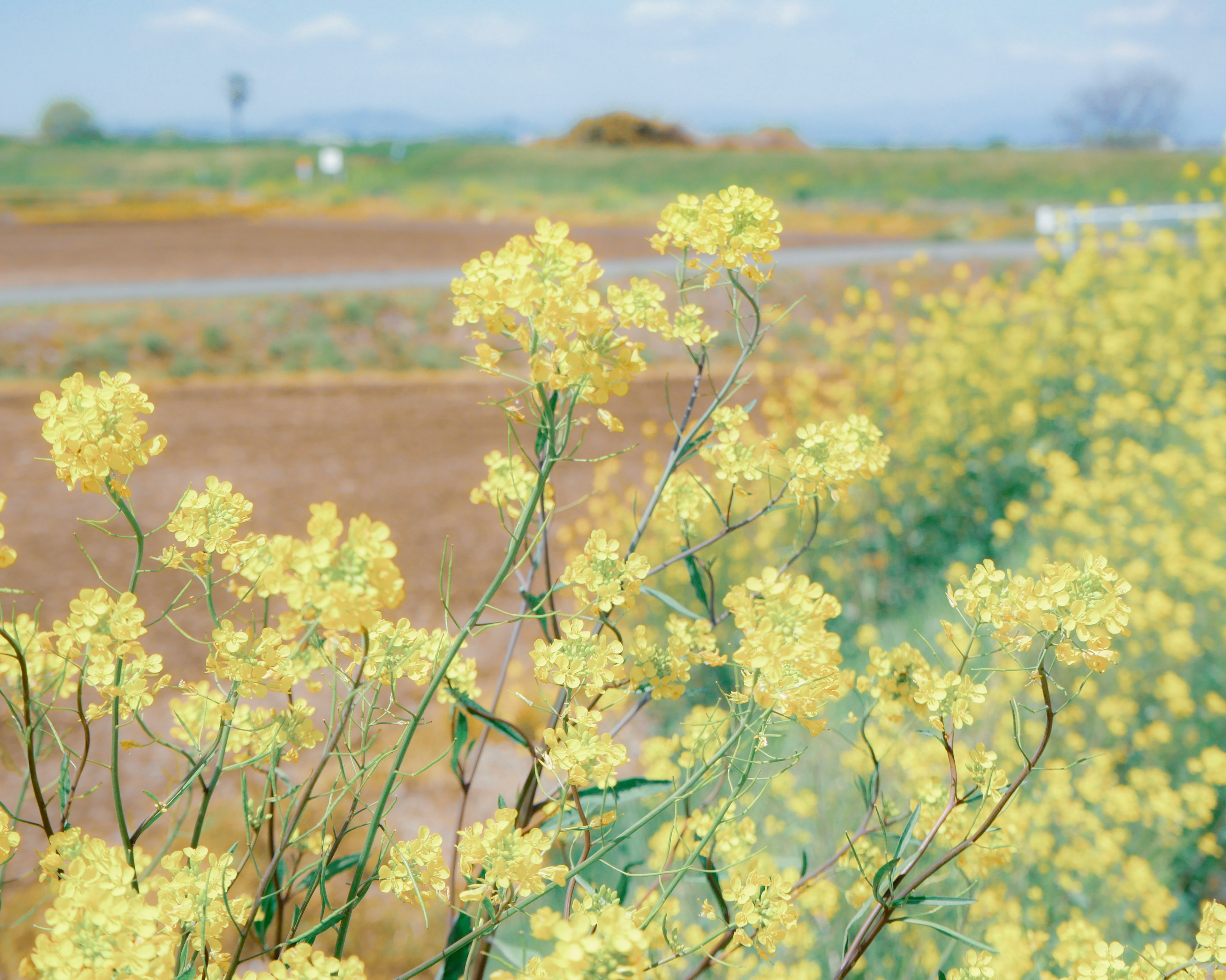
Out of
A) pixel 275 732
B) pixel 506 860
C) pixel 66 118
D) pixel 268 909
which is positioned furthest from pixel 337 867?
pixel 66 118

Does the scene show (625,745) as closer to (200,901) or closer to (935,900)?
(935,900)

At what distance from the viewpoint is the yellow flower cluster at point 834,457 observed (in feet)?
3.73

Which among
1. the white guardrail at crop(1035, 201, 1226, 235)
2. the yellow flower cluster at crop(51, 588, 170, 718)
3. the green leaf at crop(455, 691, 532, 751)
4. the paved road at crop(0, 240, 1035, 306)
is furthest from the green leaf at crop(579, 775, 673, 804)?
the white guardrail at crop(1035, 201, 1226, 235)

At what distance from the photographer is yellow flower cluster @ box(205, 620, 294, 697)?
2.74 ft

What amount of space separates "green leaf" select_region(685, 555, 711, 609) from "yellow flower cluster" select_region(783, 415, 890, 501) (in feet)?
0.63

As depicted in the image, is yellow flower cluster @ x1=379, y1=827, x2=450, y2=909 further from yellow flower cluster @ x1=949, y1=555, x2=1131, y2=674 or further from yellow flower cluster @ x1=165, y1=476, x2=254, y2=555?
yellow flower cluster @ x1=949, y1=555, x2=1131, y2=674

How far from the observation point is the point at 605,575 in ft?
3.21

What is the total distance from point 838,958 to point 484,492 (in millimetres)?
1391

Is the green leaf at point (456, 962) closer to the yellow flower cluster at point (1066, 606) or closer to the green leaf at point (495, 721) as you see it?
the green leaf at point (495, 721)

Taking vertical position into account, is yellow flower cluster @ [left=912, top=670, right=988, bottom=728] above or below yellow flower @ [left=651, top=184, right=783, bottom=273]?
below

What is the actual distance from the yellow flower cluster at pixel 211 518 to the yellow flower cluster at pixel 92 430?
0.22ft

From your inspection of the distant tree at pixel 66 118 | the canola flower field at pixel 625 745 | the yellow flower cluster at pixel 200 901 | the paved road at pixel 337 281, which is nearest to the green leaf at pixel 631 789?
the canola flower field at pixel 625 745

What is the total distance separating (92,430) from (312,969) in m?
0.57

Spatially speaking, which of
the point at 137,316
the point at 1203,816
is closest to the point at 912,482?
the point at 1203,816
